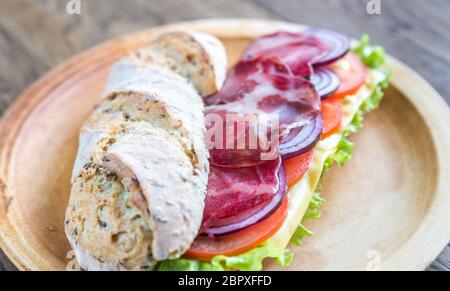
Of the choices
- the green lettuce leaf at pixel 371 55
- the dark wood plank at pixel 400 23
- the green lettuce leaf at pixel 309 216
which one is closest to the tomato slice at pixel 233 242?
the green lettuce leaf at pixel 309 216

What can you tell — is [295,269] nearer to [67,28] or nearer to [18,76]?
[18,76]

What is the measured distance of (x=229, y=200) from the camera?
2.69m

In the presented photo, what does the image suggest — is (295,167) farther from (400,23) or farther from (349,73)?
(400,23)

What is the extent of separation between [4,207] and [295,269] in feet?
5.70

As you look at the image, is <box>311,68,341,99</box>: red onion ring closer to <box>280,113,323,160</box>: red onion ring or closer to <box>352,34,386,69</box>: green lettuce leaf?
<box>280,113,323,160</box>: red onion ring

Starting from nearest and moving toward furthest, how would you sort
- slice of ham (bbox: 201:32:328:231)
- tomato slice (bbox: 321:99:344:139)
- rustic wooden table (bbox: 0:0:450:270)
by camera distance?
slice of ham (bbox: 201:32:328:231), tomato slice (bbox: 321:99:344:139), rustic wooden table (bbox: 0:0:450:270)

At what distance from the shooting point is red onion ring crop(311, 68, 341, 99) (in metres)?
3.41

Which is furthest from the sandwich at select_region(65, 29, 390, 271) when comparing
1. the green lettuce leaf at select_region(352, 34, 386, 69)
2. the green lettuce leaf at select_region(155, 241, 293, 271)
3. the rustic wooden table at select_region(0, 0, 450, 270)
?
the rustic wooden table at select_region(0, 0, 450, 270)

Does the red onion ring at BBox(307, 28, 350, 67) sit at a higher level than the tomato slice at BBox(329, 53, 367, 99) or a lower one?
higher

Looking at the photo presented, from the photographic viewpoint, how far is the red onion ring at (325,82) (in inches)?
134

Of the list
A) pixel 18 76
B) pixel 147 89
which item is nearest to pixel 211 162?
pixel 147 89

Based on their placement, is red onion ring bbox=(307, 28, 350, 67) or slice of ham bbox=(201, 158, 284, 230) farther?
red onion ring bbox=(307, 28, 350, 67)

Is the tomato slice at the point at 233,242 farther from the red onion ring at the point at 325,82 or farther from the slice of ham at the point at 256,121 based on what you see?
the red onion ring at the point at 325,82

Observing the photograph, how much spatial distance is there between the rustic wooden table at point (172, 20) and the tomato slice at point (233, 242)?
7.03 feet
